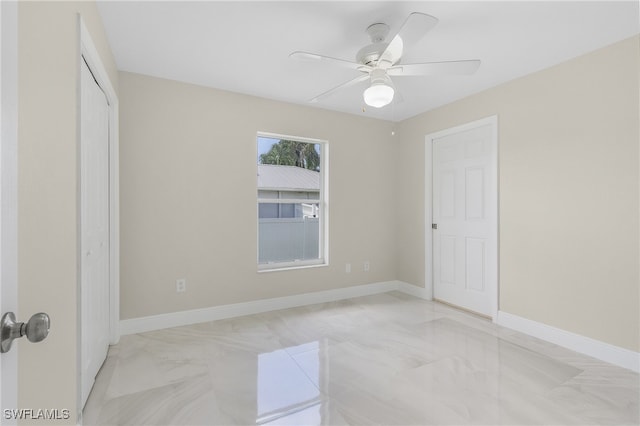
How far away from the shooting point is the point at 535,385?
2008 mm

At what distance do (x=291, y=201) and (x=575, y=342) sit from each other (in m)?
3.03

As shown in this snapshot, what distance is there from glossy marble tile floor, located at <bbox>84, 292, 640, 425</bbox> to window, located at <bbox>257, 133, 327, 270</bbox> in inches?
37.4

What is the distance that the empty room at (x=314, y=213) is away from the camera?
131 centimetres

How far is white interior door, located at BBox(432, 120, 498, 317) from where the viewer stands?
3.19m

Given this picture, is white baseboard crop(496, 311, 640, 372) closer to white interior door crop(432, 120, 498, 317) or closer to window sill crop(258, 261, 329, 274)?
white interior door crop(432, 120, 498, 317)

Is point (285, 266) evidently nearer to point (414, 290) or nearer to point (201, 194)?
point (201, 194)

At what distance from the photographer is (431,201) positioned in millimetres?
3928

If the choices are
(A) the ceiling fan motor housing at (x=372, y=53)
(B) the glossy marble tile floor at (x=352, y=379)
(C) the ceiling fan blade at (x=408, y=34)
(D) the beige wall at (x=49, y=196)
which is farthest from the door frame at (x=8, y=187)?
(A) the ceiling fan motor housing at (x=372, y=53)

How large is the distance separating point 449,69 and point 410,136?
223cm

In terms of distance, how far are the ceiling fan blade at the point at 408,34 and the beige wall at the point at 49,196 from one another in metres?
1.59

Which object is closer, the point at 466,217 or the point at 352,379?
the point at 352,379

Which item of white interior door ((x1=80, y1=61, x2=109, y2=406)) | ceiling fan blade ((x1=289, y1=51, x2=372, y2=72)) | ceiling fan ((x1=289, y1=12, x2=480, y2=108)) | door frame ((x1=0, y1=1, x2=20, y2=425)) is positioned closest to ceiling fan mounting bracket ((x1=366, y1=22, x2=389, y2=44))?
ceiling fan ((x1=289, y1=12, x2=480, y2=108))

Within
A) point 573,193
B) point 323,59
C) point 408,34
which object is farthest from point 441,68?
point 573,193

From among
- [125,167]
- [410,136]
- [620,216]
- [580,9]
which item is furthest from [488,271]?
[125,167]
